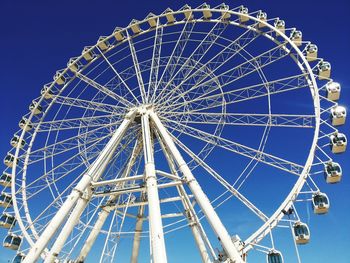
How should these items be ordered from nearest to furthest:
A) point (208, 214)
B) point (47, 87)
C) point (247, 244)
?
point (208, 214), point (247, 244), point (47, 87)

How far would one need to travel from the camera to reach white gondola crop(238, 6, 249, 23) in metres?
20.7

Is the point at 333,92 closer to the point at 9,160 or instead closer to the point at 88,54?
the point at 88,54

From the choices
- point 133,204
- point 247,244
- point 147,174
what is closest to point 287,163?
point 247,244

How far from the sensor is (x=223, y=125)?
1867 cm

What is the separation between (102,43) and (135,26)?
8.69 ft

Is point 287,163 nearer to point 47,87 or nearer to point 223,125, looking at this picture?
point 223,125

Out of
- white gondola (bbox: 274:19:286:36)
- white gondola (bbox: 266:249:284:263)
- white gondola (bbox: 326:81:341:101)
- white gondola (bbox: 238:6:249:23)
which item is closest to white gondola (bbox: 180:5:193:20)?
white gondola (bbox: 238:6:249:23)

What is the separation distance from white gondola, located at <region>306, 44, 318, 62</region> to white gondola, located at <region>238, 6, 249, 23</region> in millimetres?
4295

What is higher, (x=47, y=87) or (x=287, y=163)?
(x=47, y=87)

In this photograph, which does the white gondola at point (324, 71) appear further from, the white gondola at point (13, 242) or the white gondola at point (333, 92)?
the white gondola at point (13, 242)

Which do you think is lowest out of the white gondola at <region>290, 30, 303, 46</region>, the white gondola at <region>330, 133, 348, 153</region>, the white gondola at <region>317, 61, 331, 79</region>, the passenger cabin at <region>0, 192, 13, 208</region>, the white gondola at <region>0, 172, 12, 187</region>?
the passenger cabin at <region>0, 192, 13, 208</region>

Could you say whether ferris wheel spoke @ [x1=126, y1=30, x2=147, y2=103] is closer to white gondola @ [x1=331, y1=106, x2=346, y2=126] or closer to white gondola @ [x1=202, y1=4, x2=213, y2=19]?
white gondola @ [x1=202, y1=4, x2=213, y2=19]

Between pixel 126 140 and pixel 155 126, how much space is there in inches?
105

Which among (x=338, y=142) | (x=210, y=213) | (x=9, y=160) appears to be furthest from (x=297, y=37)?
(x=9, y=160)
